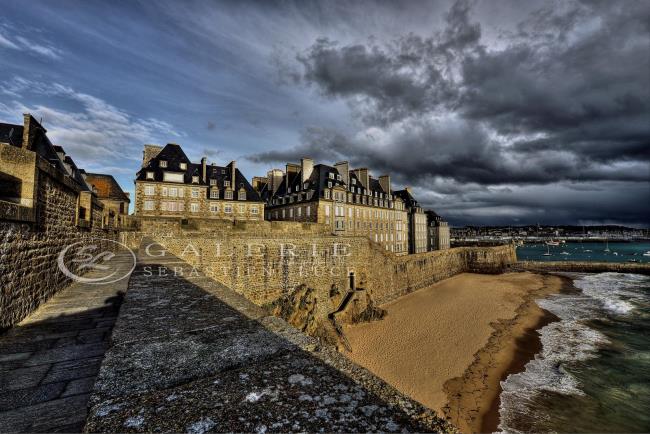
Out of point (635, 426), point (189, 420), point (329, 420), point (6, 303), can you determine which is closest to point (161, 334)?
point (189, 420)

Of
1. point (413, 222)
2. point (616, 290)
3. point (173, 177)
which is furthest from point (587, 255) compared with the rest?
point (173, 177)

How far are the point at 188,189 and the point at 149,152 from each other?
20.8ft

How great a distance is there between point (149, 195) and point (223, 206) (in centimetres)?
730

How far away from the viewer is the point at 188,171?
31.0 m

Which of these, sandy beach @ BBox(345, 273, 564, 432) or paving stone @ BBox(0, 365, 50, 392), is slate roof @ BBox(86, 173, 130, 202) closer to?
sandy beach @ BBox(345, 273, 564, 432)

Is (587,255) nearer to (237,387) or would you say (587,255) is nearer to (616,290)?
(616,290)

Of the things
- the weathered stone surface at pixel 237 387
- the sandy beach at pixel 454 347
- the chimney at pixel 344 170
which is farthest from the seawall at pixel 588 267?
the weathered stone surface at pixel 237 387

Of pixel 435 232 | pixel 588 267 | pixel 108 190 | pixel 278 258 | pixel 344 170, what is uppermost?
pixel 344 170

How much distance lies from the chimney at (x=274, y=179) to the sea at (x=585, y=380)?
34.3 metres

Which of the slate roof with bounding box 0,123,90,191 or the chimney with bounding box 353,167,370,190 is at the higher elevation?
the chimney with bounding box 353,167,370,190

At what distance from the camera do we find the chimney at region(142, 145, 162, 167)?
3056 centimetres

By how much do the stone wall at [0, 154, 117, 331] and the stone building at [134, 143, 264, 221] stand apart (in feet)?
80.2

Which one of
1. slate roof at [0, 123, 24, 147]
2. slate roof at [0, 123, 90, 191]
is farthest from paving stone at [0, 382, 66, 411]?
slate roof at [0, 123, 24, 147]

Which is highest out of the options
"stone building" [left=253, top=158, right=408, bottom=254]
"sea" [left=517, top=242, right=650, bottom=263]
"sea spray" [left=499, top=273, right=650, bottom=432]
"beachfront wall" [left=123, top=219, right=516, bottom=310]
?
"stone building" [left=253, top=158, right=408, bottom=254]
